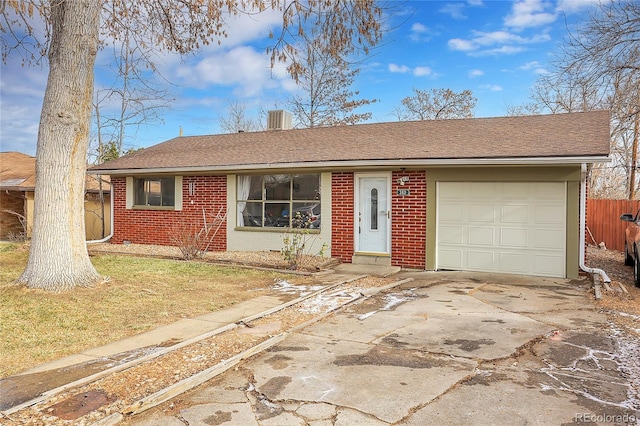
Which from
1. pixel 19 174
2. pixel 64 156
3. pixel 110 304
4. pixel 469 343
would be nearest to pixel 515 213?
pixel 469 343

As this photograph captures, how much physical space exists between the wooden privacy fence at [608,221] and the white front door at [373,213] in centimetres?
927

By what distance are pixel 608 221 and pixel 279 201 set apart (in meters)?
11.4

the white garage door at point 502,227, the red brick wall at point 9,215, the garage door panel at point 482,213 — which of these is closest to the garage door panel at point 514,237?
the white garage door at point 502,227

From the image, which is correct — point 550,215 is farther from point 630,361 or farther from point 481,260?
point 630,361

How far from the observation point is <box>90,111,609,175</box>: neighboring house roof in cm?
916

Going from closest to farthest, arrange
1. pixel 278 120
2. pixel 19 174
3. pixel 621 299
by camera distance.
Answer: pixel 621 299, pixel 278 120, pixel 19 174

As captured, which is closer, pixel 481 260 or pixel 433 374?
pixel 433 374

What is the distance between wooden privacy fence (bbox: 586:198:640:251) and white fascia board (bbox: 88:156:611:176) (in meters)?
8.27

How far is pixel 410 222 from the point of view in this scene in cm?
1035

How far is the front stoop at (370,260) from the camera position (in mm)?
10625

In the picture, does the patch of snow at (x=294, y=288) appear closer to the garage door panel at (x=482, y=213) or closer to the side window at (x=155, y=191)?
the garage door panel at (x=482, y=213)

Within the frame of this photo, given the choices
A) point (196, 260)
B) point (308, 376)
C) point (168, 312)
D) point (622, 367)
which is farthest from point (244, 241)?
point (622, 367)

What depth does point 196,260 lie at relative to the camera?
11172 millimetres

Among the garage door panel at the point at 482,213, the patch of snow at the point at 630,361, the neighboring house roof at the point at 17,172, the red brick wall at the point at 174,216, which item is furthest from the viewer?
the neighboring house roof at the point at 17,172
